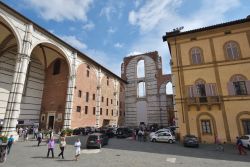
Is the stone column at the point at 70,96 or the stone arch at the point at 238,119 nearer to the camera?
the stone arch at the point at 238,119

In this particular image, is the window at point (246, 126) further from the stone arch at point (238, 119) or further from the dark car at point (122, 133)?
the dark car at point (122, 133)

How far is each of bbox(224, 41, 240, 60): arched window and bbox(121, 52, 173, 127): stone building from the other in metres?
Answer: 22.2

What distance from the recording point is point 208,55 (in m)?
20.9

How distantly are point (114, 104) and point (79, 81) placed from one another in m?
14.5

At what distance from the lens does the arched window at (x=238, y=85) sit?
60.7ft

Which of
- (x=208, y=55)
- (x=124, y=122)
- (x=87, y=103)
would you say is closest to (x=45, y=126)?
(x=87, y=103)

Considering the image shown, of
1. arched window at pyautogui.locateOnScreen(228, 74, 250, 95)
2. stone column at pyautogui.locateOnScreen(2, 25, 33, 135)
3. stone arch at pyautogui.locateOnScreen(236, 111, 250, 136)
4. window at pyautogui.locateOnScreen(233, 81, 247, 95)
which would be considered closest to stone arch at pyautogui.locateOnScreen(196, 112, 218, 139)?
stone arch at pyautogui.locateOnScreen(236, 111, 250, 136)

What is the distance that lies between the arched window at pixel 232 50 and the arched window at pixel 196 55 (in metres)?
3.01

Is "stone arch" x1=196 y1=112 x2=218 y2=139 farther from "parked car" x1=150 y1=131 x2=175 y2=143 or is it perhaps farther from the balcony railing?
"parked car" x1=150 y1=131 x2=175 y2=143

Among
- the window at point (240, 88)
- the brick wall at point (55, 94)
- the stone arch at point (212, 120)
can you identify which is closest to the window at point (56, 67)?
the brick wall at point (55, 94)

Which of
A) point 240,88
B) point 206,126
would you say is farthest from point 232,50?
point 206,126

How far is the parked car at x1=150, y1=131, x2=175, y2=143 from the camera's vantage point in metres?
19.8

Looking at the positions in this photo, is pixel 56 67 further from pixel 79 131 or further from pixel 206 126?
pixel 206 126

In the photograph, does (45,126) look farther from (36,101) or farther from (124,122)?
(124,122)
